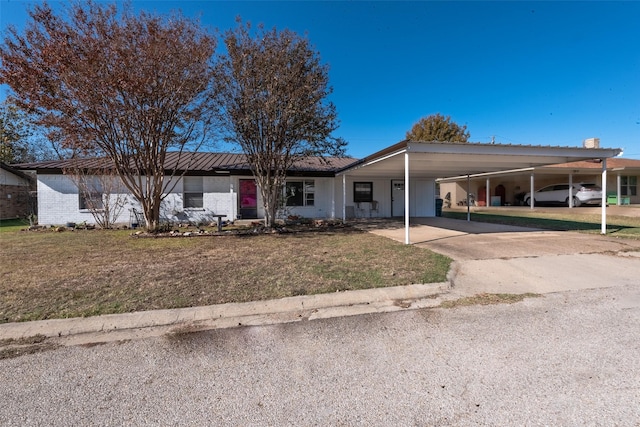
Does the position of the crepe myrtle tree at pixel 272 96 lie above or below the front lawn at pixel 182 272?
Result: above

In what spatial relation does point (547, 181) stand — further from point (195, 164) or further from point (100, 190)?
point (100, 190)

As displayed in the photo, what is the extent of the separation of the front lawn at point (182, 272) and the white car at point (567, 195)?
18.8m

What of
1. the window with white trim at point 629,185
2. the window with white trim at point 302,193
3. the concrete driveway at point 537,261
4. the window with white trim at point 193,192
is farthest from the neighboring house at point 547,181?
the window with white trim at point 193,192

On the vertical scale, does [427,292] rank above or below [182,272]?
below

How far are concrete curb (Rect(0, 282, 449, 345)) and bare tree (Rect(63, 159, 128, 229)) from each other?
1109cm

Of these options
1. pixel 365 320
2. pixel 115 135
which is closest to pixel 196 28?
pixel 115 135

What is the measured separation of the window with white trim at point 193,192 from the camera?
14336mm

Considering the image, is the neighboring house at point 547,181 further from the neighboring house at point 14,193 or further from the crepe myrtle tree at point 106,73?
the neighboring house at point 14,193

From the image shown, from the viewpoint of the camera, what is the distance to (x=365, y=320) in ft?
12.0

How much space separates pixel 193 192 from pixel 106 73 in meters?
7.05

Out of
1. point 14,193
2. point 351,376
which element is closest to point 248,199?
point 351,376

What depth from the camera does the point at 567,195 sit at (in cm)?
2067

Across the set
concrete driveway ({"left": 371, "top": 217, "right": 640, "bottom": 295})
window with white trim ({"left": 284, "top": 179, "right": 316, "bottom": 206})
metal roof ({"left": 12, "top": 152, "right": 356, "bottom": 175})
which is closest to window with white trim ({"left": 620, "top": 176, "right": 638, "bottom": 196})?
concrete driveway ({"left": 371, "top": 217, "right": 640, "bottom": 295})

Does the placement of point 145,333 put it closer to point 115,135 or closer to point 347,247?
point 347,247
